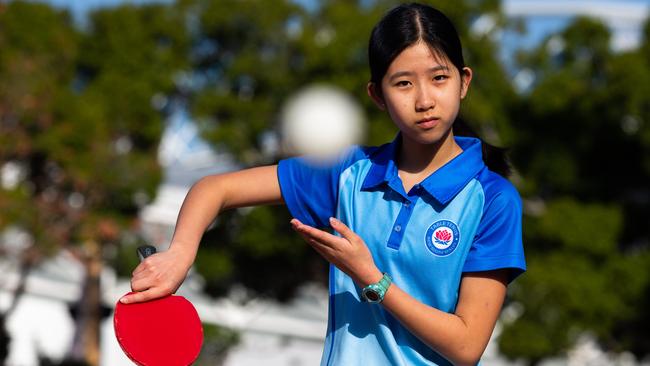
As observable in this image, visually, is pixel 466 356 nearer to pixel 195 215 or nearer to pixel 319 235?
pixel 319 235

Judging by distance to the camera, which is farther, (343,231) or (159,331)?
(159,331)

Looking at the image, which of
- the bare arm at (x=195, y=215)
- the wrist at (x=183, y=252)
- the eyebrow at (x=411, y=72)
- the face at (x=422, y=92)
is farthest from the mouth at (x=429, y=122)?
the wrist at (x=183, y=252)

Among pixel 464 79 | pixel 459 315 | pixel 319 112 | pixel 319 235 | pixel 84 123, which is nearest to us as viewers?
pixel 319 235

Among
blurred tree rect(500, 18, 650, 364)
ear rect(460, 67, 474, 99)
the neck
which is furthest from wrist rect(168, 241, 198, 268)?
blurred tree rect(500, 18, 650, 364)

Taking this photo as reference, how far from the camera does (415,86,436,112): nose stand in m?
2.23

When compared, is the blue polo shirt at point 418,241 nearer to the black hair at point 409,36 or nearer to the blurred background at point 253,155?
the black hair at point 409,36

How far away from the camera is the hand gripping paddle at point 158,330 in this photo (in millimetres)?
2174

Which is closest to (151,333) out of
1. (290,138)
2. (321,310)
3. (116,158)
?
(116,158)

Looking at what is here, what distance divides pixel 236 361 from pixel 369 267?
17.2 meters

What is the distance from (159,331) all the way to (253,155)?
17829 millimetres

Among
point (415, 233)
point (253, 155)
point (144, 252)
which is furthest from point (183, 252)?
point (253, 155)

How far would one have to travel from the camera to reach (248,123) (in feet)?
65.7

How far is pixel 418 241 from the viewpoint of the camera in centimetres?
225

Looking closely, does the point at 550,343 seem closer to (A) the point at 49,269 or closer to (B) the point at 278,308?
(B) the point at 278,308
